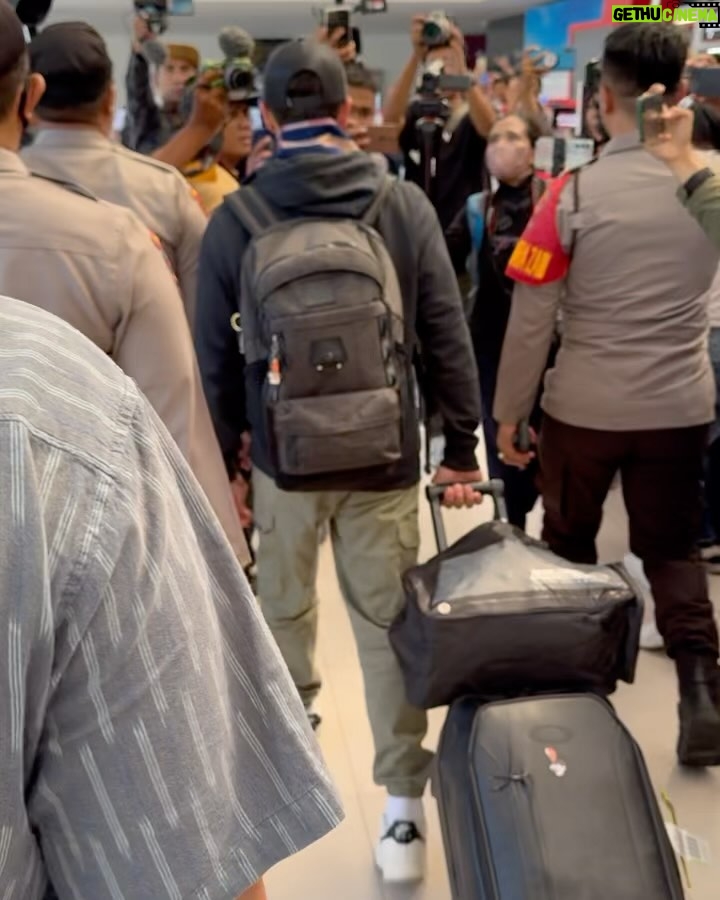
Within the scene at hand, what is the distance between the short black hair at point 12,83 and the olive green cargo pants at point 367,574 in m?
0.75

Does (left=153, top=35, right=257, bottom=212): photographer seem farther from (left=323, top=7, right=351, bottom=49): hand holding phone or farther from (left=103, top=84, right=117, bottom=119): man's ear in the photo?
(left=103, top=84, right=117, bottom=119): man's ear

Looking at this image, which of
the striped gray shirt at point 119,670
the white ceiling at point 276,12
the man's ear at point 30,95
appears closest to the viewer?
the striped gray shirt at point 119,670

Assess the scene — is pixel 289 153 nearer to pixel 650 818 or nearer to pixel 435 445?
pixel 650 818

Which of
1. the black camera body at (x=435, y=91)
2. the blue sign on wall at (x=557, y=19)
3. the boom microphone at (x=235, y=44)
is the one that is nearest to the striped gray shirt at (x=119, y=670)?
the boom microphone at (x=235, y=44)

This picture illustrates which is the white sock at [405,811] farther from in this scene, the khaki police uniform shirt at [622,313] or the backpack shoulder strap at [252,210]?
the backpack shoulder strap at [252,210]

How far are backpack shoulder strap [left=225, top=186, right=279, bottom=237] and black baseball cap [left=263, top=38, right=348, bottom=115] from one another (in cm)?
15

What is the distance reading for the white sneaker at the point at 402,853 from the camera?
177cm

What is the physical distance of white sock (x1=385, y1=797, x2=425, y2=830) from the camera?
1.82 metres

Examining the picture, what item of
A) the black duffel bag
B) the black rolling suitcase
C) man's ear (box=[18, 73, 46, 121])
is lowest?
the black rolling suitcase

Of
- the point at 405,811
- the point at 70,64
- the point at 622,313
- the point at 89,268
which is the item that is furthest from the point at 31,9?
the point at 405,811

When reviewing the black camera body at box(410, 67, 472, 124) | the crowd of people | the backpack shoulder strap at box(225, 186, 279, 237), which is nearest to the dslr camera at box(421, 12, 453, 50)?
the black camera body at box(410, 67, 472, 124)

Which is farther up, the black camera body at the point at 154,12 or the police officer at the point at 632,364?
the black camera body at the point at 154,12

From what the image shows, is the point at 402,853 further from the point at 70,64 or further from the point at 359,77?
the point at 359,77

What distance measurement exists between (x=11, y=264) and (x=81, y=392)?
936 mm
